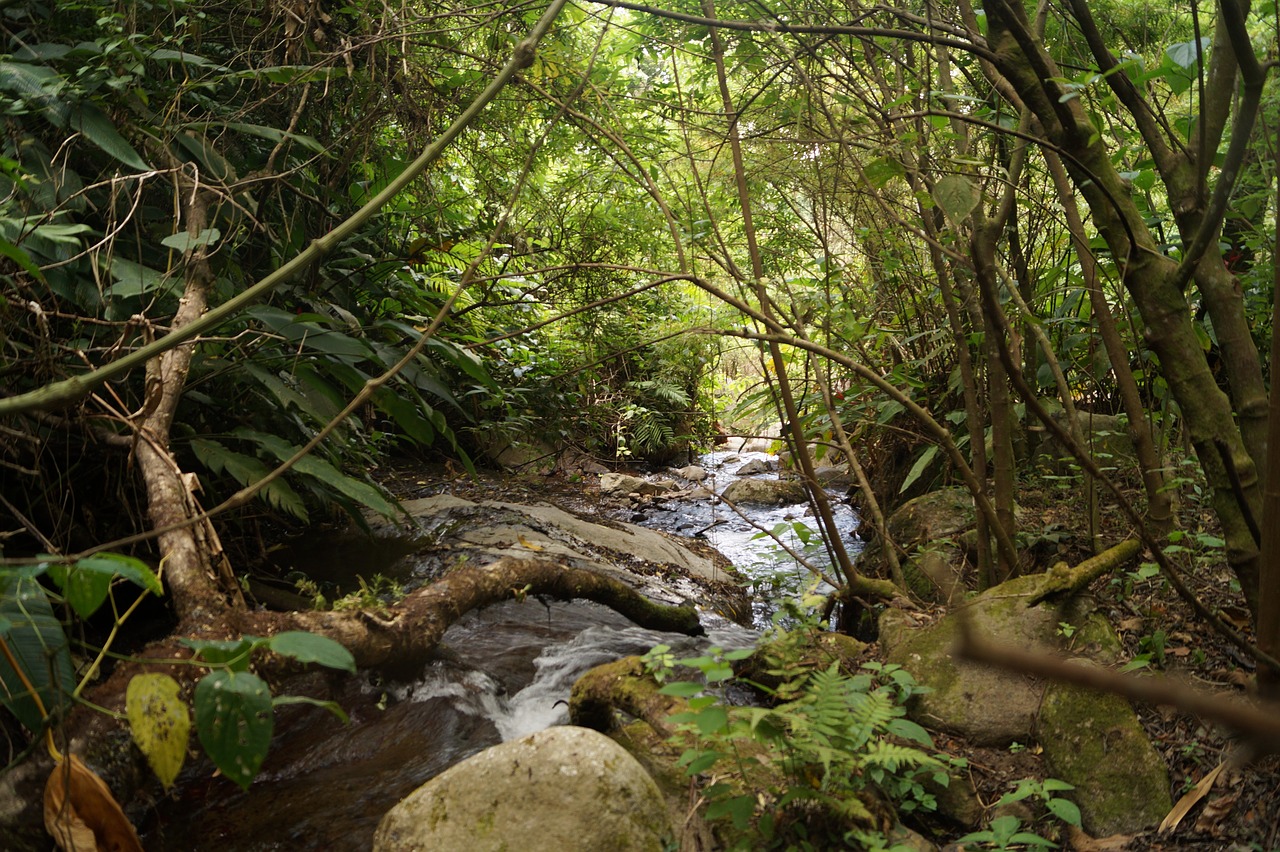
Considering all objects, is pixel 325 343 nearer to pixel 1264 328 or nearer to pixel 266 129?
pixel 266 129

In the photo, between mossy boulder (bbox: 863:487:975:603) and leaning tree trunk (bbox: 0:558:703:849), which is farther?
mossy boulder (bbox: 863:487:975:603)

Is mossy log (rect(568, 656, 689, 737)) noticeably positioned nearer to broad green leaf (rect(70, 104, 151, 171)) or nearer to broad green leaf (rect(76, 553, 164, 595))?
broad green leaf (rect(76, 553, 164, 595))

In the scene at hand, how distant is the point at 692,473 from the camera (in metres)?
8.86

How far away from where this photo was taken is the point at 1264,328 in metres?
3.44

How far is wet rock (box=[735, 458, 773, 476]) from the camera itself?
915 centimetres

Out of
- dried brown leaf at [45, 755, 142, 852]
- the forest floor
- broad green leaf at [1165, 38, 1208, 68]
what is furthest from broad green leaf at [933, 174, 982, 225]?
dried brown leaf at [45, 755, 142, 852]

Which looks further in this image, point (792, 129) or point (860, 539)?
point (860, 539)

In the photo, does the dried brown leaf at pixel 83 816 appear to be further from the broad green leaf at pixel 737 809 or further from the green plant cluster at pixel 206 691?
the broad green leaf at pixel 737 809

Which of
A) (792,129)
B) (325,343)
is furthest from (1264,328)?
(325,343)

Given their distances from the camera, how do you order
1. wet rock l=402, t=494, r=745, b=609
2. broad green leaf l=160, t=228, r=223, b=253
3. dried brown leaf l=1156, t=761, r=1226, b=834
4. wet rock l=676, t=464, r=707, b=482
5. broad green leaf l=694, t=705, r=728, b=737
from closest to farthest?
1. broad green leaf l=694, t=705, r=728, b=737
2. dried brown leaf l=1156, t=761, r=1226, b=834
3. broad green leaf l=160, t=228, r=223, b=253
4. wet rock l=402, t=494, r=745, b=609
5. wet rock l=676, t=464, r=707, b=482

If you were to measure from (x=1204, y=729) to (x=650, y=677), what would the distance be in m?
1.59

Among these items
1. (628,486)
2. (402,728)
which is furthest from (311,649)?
(628,486)

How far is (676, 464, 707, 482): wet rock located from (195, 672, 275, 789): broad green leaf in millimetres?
7456

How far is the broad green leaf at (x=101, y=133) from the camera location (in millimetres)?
2783
